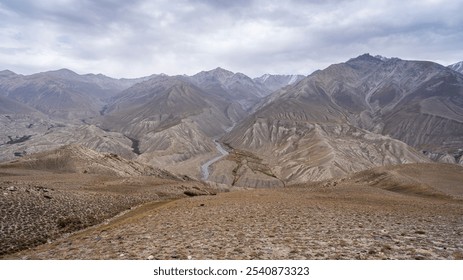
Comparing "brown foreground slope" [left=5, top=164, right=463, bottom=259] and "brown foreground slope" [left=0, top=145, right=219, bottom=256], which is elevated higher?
"brown foreground slope" [left=5, top=164, right=463, bottom=259]

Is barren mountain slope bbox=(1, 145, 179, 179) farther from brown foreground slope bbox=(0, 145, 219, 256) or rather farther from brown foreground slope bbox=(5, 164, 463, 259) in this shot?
brown foreground slope bbox=(5, 164, 463, 259)

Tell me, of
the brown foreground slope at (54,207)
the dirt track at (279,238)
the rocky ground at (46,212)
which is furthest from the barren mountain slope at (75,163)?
the dirt track at (279,238)

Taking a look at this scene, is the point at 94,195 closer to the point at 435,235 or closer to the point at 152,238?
the point at 152,238

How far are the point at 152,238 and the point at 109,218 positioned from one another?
14.4m

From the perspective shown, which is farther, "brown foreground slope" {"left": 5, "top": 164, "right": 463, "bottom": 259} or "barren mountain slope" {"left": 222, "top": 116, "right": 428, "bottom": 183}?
"barren mountain slope" {"left": 222, "top": 116, "right": 428, "bottom": 183}

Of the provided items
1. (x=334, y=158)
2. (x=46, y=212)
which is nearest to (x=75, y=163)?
(x=46, y=212)

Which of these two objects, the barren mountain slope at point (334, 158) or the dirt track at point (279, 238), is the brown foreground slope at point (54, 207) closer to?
the dirt track at point (279, 238)

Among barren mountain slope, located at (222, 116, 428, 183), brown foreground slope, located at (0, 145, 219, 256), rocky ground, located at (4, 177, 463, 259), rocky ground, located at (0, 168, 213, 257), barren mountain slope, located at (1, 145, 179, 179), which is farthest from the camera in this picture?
barren mountain slope, located at (222, 116, 428, 183)

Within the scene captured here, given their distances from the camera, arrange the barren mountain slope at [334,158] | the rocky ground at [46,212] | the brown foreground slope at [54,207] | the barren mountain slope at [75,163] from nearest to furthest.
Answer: the rocky ground at [46,212] → the brown foreground slope at [54,207] → the barren mountain slope at [75,163] → the barren mountain slope at [334,158]

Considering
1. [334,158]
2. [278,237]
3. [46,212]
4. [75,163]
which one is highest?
[278,237]

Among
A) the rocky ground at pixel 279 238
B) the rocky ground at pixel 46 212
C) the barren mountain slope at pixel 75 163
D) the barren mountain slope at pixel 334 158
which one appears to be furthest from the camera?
the barren mountain slope at pixel 334 158

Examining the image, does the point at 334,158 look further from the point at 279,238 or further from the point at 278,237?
the point at 279,238

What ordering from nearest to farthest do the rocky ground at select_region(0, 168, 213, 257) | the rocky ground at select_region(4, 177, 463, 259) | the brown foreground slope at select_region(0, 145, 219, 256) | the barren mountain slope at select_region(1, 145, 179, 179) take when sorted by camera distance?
the rocky ground at select_region(4, 177, 463, 259) < the rocky ground at select_region(0, 168, 213, 257) < the brown foreground slope at select_region(0, 145, 219, 256) < the barren mountain slope at select_region(1, 145, 179, 179)

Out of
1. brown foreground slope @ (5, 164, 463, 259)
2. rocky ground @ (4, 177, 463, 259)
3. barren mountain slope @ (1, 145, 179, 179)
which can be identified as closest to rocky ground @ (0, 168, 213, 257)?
brown foreground slope @ (5, 164, 463, 259)
